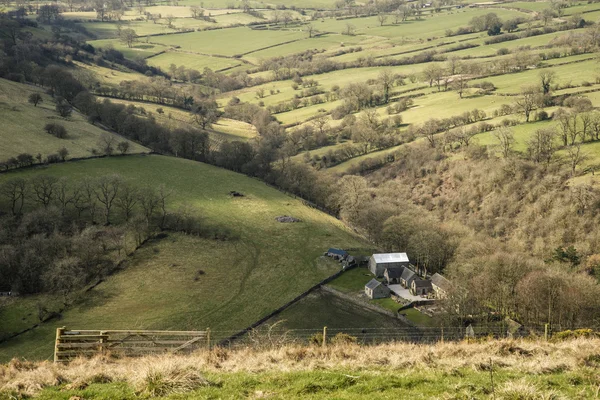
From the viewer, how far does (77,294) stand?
60.4 m

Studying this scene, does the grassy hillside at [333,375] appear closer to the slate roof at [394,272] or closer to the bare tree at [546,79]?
the slate roof at [394,272]

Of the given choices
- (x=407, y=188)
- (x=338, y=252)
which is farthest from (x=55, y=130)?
(x=407, y=188)

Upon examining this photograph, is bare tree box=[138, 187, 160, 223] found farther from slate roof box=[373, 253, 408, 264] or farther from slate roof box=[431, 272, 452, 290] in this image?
slate roof box=[431, 272, 452, 290]

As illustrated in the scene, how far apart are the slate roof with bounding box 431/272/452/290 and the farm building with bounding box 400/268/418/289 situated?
255 centimetres

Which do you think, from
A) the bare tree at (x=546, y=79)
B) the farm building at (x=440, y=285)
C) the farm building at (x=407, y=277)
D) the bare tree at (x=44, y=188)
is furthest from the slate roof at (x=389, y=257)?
the bare tree at (x=546, y=79)

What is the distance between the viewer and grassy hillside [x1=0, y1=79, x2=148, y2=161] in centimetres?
9281

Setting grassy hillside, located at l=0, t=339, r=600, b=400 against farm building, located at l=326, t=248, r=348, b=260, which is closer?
grassy hillside, located at l=0, t=339, r=600, b=400

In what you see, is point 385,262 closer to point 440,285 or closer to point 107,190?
point 440,285

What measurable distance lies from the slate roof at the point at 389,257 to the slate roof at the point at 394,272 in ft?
4.78

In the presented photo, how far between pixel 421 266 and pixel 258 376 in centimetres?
6097

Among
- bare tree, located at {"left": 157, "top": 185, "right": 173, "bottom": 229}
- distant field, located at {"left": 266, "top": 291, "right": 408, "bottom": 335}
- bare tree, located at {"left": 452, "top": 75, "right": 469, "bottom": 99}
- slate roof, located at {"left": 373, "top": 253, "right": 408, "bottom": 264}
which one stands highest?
bare tree, located at {"left": 452, "top": 75, "right": 469, "bottom": 99}

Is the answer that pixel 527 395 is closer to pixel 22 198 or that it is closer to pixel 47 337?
pixel 47 337

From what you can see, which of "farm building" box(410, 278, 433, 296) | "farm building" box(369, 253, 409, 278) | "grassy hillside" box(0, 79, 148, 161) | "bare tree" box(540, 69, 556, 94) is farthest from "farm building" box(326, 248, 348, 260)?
"bare tree" box(540, 69, 556, 94)

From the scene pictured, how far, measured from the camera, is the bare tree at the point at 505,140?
98.0 m
